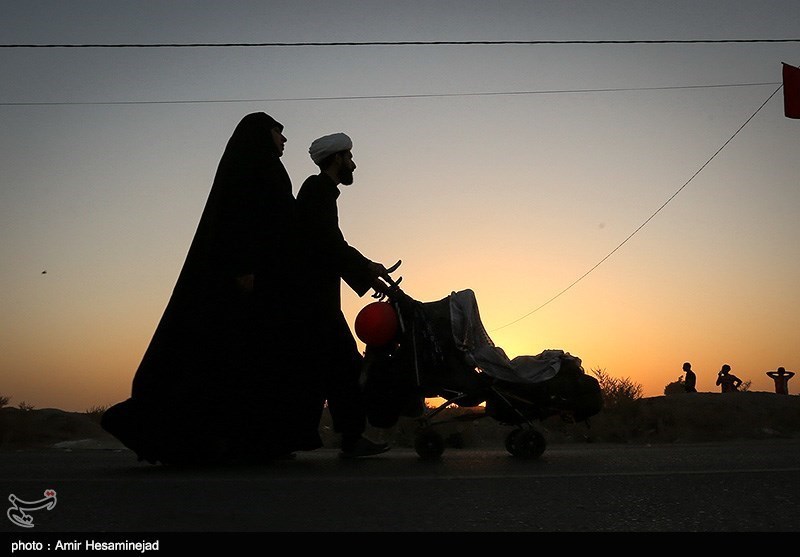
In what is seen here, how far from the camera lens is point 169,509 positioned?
3.99m

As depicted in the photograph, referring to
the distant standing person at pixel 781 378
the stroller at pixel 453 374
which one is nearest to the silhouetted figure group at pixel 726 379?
the distant standing person at pixel 781 378

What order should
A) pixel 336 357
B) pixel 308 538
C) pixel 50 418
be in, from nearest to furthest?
pixel 308 538
pixel 336 357
pixel 50 418

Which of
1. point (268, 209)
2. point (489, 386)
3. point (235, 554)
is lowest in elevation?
point (235, 554)

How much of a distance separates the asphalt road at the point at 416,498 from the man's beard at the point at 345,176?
2283mm

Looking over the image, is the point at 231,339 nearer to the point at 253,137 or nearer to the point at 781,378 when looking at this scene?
the point at 253,137

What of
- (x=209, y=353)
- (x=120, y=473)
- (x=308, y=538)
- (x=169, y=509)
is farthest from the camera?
(x=209, y=353)

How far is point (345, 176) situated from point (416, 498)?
3.56 m

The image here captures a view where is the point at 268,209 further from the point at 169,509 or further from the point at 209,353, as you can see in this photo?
the point at 169,509

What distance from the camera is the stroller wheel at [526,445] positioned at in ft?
21.6

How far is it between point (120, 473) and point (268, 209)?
198 cm

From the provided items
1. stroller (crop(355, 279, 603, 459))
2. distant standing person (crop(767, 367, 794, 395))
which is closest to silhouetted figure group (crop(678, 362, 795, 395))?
distant standing person (crop(767, 367, 794, 395))

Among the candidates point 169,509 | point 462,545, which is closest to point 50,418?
point 169,509

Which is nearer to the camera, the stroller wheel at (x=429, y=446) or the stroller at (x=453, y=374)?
the stroller at (x=453, y=374)

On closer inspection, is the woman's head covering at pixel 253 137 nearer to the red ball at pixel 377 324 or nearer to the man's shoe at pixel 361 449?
the red ball at pixel 377 324
